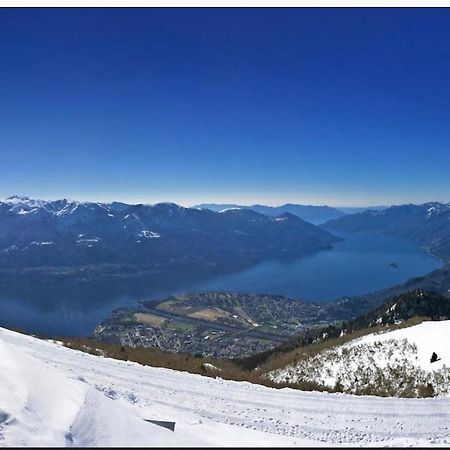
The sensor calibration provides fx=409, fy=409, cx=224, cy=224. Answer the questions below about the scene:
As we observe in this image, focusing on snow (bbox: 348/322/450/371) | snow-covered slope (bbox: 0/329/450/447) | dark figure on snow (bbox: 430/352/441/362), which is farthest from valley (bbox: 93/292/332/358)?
snow-covered slope (bbox: 0/329/450/447)

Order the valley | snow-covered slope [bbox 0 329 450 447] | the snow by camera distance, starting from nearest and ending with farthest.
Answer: snow-covered slope [bbox 0 329 450 447], the snow, the valley

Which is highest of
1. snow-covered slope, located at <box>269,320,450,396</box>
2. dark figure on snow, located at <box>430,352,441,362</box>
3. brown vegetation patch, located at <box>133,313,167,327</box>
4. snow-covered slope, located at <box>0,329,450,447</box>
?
snow-covered slope, located at <box>0,329,450,447</box>

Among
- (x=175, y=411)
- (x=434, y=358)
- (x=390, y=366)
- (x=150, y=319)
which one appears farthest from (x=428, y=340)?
(x=150, y=319)

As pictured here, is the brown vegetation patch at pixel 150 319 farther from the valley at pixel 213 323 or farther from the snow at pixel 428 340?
the snow at pixel 428 340

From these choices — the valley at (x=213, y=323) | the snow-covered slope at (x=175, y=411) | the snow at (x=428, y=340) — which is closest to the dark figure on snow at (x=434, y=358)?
the snow at (x=428, y=340)

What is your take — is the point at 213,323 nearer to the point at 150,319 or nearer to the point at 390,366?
the point at 150,319

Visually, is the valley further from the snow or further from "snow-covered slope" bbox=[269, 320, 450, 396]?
"snow-covered slope" bbox=[269, 320, 450, 396]

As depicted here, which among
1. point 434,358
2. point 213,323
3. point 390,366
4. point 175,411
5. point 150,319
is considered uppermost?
point 175,411
